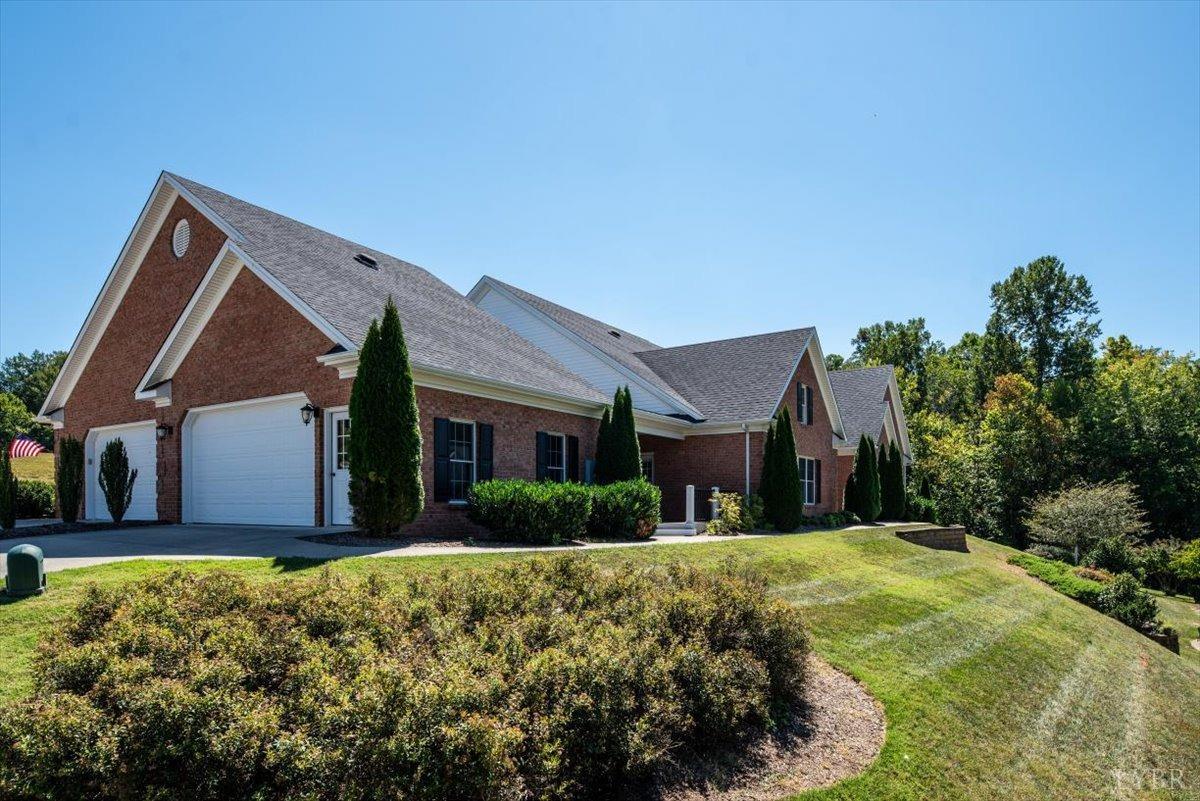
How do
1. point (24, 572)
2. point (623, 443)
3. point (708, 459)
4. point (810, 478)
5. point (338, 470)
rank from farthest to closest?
point (810, 478) → point (708, 459) → point (623, 443) → point (338, 470) → point (24, 572)

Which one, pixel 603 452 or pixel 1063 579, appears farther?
pixel 1063 579

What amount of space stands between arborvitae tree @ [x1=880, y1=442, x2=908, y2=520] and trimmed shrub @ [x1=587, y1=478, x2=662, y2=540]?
15.7m

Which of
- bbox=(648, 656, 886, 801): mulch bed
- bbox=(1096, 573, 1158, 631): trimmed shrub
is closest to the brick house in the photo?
bbox=(648, 656, 886, 801): mulch bed

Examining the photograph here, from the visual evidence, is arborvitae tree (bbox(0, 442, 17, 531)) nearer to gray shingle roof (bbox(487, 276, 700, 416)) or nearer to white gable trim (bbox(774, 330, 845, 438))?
gray shingle roof (bbox(487, 276, 700, 416))

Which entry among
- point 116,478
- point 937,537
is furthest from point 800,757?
point 937,537

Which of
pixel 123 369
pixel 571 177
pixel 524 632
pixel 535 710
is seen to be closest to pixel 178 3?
pixel 571 177

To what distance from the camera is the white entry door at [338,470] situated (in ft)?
47.0

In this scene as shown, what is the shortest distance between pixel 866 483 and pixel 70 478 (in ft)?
81.5

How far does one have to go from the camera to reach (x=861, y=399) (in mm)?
33875

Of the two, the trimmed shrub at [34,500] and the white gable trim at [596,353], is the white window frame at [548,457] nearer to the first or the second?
the white gable trim at [596,353]

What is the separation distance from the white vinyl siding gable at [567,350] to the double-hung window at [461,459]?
764 cm

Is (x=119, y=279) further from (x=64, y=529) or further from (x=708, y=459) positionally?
(x=708, y=459)

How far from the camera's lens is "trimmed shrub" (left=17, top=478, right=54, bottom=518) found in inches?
872

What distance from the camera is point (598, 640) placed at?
5.71 metres
